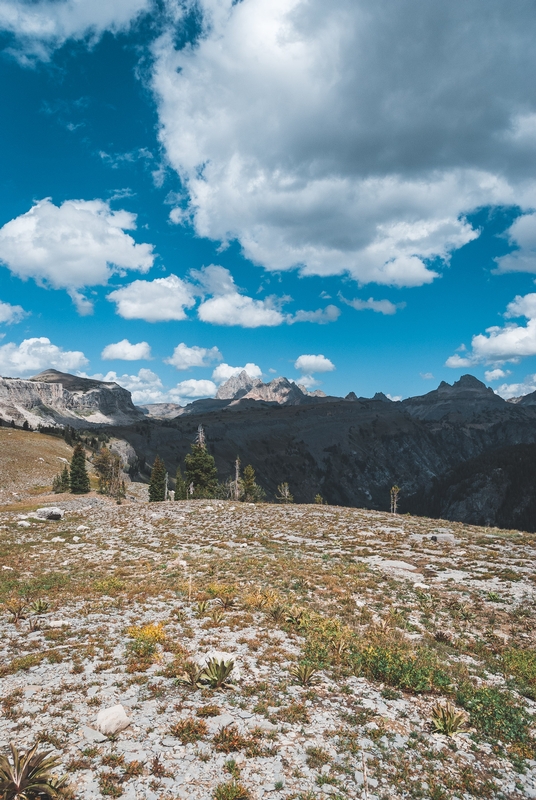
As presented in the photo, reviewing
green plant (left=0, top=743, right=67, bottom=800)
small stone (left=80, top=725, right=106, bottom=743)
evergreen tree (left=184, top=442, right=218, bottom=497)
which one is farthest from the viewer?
evergreen tree (left=184, top=442, right=218, bottom=497)

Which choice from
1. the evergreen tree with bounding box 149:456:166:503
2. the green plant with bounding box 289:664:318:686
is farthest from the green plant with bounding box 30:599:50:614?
the evergreen tree with bounding box 149:456:166:503

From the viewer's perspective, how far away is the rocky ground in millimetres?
8391

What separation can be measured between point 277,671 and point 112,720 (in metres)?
5.17

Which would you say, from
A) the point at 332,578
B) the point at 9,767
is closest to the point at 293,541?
the point at 332,578

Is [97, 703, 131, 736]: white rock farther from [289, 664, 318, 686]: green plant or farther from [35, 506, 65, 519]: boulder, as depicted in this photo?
[35, 506, 65, 519]: boulder

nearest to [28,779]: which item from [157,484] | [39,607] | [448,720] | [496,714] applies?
[448,720]

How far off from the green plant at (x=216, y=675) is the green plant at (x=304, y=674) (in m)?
1.99

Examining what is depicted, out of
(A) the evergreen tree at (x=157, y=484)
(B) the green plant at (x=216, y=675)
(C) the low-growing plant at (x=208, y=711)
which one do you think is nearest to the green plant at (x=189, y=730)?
(C) the low-growing plant at (x=208, y=711)

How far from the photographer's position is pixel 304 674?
38.8 ft

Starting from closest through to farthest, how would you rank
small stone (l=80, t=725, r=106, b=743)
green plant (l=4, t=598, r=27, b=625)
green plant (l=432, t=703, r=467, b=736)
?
small stone (l=80, t=725, r=106, b=743)
green plant (l=432, t=703, r=467, b=736)
green plant (l=4, t=598, r=27, b=625)

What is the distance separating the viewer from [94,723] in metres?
9.48

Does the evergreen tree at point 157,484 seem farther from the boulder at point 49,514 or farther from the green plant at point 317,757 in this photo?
the green plant at point 317,757

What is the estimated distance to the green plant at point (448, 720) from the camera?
9.83m

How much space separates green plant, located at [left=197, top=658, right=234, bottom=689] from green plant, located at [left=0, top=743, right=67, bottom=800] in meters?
4.49
